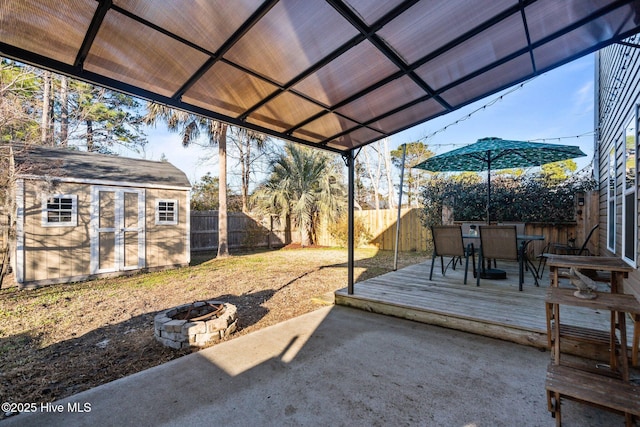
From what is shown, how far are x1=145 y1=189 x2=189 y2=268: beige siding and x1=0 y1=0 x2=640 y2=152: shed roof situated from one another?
5649 millimetres

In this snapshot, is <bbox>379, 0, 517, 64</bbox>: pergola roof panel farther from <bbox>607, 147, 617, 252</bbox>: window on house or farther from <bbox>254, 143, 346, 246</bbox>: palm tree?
<bbox>254, 143, 346, 246</bbox>: palm tree

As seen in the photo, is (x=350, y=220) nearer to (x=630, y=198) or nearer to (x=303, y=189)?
(x=630, y=198)

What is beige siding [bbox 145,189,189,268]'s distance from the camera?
7.29 m

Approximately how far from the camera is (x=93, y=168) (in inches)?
267

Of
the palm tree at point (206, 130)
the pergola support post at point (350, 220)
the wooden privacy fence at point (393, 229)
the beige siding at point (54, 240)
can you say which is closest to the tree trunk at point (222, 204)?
the palm tree at point (206, 130)

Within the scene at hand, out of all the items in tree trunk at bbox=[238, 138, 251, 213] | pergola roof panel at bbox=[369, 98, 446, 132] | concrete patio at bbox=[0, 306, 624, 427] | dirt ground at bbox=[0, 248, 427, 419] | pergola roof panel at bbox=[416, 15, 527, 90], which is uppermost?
tree trunk at bbox=[238, 138, 251, 213]

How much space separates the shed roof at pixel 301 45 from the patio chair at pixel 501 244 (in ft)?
6.21

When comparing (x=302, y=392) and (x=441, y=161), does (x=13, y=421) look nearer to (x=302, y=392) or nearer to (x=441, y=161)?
(x=302, y=392)

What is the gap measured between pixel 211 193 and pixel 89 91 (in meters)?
6.90

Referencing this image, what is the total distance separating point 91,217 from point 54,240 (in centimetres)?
77

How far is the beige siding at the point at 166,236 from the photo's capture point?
7285 millimetres

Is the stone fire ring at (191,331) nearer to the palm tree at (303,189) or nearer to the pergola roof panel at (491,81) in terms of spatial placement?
the pergola roof panel at (491,81)

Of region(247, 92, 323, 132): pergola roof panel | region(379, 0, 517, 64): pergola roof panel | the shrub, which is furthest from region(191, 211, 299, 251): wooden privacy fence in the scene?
region(379, 0, 517, 64): pergola roof panel

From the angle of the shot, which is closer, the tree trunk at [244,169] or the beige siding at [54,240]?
the beige siding at [54,240]
